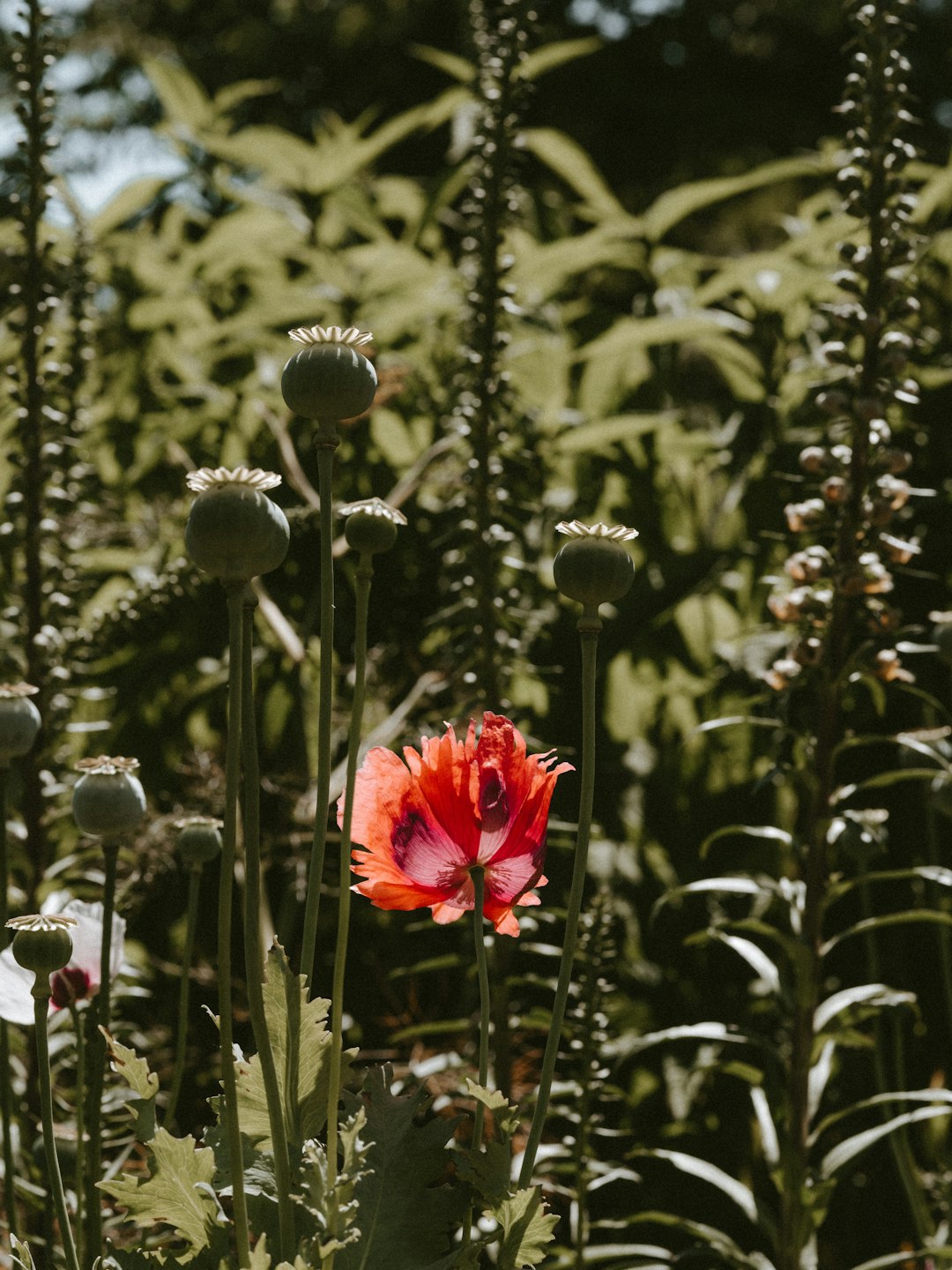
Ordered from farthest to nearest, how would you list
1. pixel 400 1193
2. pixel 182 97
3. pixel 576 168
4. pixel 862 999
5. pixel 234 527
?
1. pixel 182 97
2. pixel 576 168
3. pixel 862 999
4. pixel 400 1193
5. pixel 234 527

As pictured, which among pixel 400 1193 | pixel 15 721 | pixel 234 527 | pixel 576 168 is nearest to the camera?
pixel 234 527

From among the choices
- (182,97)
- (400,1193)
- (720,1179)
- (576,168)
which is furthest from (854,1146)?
(182,97)

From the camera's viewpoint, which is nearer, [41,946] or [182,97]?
[41,946]

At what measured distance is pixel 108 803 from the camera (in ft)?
2.09

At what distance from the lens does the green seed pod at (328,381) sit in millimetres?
517

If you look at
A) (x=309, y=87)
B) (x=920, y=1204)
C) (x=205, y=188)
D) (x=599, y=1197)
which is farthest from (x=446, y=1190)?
(x=309, y=87)

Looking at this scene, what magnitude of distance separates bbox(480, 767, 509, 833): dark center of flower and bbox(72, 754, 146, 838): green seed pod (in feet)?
0.59

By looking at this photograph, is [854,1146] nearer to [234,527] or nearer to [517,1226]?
[517,1226]

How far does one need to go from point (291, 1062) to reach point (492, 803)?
0.50ft

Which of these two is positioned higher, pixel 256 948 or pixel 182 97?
pixel 182 97

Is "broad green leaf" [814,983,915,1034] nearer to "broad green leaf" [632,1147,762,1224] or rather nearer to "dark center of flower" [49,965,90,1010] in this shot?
"broad green leaf" [632,1147,762,1224]

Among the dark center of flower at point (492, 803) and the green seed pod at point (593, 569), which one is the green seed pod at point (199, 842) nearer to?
the dark center of flower at point (492, 803)

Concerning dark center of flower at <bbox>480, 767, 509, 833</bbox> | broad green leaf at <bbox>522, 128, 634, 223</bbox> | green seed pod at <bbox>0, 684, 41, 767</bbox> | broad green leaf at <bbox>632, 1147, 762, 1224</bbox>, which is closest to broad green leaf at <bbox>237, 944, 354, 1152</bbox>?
dark center of flower at <bbox>480, 767, 509, 833</bbox>

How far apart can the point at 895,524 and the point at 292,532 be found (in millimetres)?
703
